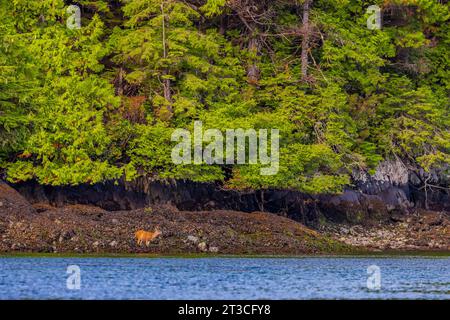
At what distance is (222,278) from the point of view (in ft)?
125

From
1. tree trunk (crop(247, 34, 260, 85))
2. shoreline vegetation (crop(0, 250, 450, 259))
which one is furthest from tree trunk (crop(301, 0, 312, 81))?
shoreline vegetation (crop(0, 250, 450, 259))

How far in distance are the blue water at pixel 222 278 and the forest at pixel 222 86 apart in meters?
7.67

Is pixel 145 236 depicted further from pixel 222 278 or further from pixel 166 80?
pixel 166 80

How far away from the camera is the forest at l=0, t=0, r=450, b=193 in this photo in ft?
162

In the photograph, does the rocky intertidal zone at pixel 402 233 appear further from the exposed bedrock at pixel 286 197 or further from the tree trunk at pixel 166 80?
the tree trunk at pixel 166 80

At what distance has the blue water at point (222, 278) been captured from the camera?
33.9 metres

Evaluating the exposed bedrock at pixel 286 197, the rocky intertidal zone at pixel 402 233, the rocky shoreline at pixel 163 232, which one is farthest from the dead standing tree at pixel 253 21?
the rocky shoreline at pixel 163 232

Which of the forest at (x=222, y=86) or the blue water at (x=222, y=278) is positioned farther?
the forest at (x=222, y=86)

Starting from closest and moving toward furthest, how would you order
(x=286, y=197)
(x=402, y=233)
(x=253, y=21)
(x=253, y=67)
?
(x=286, y=197) < (x=402, y=233) < (x=253, y=67) < (x=253, y=21)

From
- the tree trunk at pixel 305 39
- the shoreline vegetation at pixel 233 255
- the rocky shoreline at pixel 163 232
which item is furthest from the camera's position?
the tree trunk at pixel 305 39

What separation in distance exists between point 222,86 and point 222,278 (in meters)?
16.1

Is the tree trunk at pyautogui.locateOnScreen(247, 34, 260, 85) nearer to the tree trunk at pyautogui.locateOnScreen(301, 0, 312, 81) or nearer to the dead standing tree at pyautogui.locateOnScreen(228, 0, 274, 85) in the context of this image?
the dead standing tree at pyautogui.locateOnScreen(228, 0, 274, 85)

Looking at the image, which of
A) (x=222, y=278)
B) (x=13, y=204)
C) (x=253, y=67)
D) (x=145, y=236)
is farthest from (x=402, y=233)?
(x=222, y=278)
